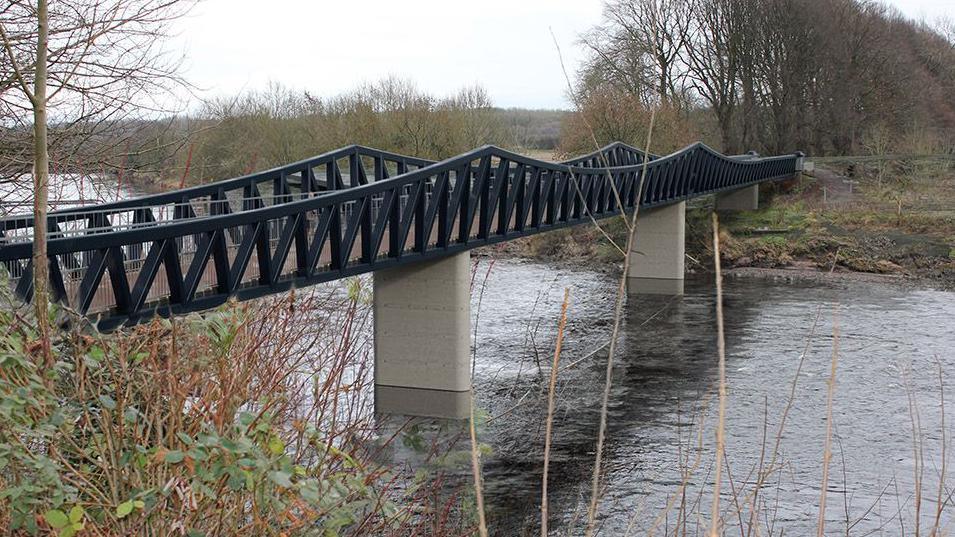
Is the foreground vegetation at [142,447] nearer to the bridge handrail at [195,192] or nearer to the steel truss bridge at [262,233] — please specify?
the steel truss bridge at [262,233]

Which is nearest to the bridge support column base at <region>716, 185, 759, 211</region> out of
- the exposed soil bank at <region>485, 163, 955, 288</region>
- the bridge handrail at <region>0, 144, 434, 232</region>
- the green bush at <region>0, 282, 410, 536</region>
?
the exposed soil bank at <region>485, 163, 955, 288</region>

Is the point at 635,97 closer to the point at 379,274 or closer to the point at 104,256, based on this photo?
the point at 379,274

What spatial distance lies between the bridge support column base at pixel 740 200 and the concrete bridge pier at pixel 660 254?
15371 mm

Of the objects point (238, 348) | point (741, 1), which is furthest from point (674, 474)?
point (741, 1)

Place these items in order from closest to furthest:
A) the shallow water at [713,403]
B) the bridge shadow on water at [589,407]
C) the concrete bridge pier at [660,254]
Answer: the shallow water at [713,403]
the bridge shadow on water at [589,407]
the concrete bridge pier at [660,254]

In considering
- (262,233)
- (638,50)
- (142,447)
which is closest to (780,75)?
(638,50)

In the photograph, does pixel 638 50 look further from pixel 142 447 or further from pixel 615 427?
pixel 142 447

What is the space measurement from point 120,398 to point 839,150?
7360cm

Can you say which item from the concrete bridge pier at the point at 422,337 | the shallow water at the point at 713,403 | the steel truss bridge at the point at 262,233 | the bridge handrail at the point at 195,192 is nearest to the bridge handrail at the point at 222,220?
the steel truss bridge at the point at 262,233

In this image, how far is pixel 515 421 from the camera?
23.3 m

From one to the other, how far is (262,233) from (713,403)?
11.6m

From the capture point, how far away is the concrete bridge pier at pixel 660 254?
45.6 m

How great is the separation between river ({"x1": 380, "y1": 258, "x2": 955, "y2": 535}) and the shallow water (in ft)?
0.20

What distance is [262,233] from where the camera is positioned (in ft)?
61.1
